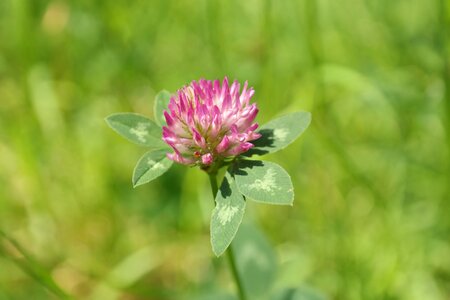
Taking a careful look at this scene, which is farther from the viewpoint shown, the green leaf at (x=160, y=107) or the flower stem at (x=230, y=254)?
the green leaf at (x=160, y=107)

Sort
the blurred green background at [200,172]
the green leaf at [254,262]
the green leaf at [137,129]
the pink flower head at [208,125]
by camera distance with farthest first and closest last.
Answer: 1. the blurred green background at [200,172]
2. the green leaf at [254,262]
3. the green leaf at [137,129]
4. the pink flower head at [208,125]

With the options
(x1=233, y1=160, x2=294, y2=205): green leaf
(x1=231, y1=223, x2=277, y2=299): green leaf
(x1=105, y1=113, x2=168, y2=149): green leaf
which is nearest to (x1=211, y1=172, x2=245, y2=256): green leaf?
(x1=233, y1=160, x2=294, y2=205): green leaf

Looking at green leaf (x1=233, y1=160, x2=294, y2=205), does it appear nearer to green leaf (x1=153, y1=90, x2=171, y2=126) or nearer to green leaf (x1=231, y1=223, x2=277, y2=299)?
green leaf (x1=153, y1=90, x2=171, y2=126)

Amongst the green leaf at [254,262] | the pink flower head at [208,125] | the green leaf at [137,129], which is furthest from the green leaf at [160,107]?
the green leaf at [254,262]

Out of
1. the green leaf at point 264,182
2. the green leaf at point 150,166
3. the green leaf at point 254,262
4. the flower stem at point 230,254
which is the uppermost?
the green leaf at point 150,166

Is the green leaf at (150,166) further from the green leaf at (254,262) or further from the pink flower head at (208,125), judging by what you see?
the green leaf at (254,262)

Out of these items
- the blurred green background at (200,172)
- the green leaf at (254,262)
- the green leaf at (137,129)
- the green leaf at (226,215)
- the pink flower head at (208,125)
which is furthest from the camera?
the blurred green background at (200,172)
